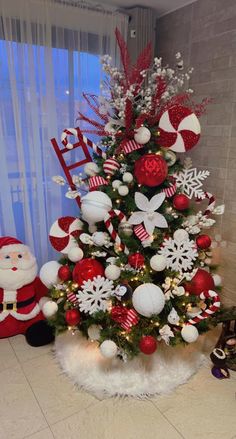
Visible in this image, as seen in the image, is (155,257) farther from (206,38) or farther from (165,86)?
(206,38)

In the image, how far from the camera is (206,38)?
2.00m

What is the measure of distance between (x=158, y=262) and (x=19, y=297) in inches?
37.9

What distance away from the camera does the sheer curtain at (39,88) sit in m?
1.94

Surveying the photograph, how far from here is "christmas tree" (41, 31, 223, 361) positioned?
148 centimetres

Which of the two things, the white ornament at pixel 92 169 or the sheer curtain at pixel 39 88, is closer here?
the white ornament at pixel 92 169

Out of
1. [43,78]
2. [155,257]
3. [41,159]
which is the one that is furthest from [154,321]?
[43,78]

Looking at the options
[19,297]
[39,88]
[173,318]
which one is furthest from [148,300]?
[39,88]

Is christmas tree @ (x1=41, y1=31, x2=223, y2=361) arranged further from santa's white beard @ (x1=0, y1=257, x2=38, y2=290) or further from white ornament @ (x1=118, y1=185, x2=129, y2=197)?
santa's white beard @ (x1=0, y1=257, x2=38, y2=290)

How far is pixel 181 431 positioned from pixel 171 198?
1.06 m

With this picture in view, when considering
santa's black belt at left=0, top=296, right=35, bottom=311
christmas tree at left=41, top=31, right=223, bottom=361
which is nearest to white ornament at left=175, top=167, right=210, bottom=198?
christmas tree at left=41, top=31, right=223, bottom=361

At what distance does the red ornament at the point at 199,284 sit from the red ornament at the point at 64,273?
611 millimetres

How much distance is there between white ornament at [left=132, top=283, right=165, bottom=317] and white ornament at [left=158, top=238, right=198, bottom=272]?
0.19m

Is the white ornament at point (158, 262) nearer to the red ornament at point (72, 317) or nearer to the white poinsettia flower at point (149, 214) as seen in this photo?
the white poinsettia flower at point (149, 214)

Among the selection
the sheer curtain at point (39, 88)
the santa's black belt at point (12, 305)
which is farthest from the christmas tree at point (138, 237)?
the sheer curtain at point (39, 88)
